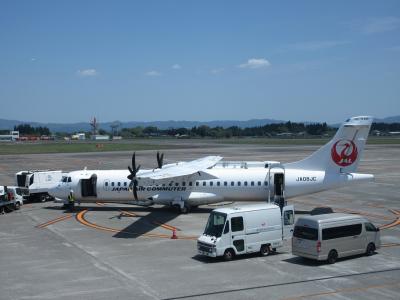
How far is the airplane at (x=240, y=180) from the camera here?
114ft

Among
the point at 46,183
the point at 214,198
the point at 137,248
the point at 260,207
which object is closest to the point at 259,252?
the point at 260,207

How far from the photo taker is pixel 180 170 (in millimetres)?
34094

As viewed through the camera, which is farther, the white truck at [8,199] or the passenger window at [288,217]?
the white truck at [8,199]

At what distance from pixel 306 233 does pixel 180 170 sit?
1386 centimetres

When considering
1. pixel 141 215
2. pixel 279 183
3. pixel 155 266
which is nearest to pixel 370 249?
pixel 155 266

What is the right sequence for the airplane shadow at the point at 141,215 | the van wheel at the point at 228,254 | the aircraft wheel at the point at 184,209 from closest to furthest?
the van wheel at the point at 228,254, the airplane shadow at the point at 141,215, the aircraft wheel at the point at 184,209

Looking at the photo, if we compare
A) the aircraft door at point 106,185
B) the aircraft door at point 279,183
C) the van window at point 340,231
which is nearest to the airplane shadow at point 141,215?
the aircraft door at point 106,185

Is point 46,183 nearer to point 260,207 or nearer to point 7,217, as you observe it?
point 7,217

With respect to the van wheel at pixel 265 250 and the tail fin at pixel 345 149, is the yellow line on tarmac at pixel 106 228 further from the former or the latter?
the tail fin at pixel 345 149

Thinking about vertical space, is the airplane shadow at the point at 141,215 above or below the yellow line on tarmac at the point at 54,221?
above

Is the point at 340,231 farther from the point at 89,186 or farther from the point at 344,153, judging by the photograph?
the point at 89,186

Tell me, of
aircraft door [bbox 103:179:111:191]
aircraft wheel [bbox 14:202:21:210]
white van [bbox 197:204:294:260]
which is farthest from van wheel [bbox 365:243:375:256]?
aircraft wheel [bbox 14:202:21:210]

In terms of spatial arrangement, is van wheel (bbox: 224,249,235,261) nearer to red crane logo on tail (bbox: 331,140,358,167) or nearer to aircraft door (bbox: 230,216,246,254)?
aircraft door (bbox: 230,216,246,254)

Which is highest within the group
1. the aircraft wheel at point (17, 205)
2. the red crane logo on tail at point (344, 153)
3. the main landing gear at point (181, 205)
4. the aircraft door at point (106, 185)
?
the red crane logo on tail at point (344, 153)
